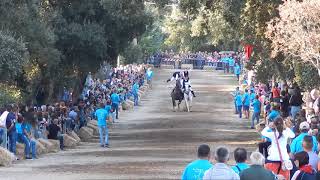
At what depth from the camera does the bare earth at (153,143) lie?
20.8 m

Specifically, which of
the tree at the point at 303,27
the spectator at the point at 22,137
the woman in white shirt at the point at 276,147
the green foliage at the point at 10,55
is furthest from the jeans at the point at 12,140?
the woman in white shirt at the point at 276,147

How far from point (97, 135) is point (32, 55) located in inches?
191

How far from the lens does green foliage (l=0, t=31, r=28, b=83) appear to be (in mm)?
25234

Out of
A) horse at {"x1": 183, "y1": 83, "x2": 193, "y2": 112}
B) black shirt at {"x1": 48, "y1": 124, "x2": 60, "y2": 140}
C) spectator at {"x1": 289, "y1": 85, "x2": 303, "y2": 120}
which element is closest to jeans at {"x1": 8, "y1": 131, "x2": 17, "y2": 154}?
black shirt at {"x1": 48, "y1": 124, "x2": 60, "y2": 140}

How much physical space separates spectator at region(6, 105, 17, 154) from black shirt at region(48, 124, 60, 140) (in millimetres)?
4173

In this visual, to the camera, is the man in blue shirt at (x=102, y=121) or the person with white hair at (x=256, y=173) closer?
the person with white hair at (x=256, y=173)

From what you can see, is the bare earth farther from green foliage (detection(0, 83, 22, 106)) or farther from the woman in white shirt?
the woman in white shirt

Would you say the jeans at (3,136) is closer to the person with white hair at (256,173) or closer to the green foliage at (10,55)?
the green foliage at (10,55)

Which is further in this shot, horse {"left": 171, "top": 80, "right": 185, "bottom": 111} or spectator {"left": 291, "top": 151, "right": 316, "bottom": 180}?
horse {"left": 171, "top": 80, "right": 185, "bottom": 111}

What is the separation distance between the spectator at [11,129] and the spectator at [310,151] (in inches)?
482

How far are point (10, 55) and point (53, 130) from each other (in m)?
4.35

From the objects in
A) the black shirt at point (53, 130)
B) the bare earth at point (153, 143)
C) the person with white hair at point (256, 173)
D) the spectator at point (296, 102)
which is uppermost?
the person with white hair at point (256, 173)

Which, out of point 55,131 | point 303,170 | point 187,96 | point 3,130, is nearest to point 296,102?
point 55,131

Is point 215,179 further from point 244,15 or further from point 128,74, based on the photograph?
point 128,74
